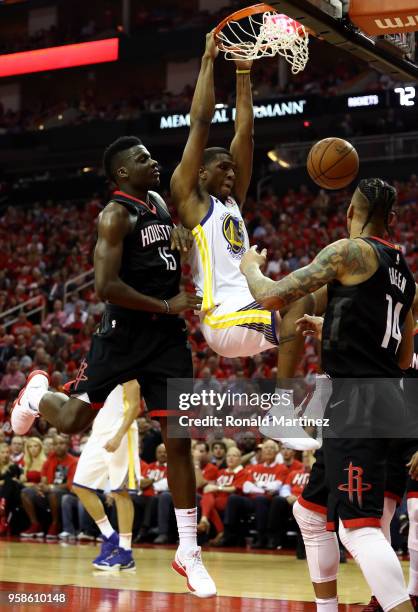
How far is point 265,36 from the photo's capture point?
6.26 metres

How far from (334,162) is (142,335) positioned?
5.43 feet

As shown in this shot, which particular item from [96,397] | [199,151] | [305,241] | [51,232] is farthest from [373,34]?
[51,232]

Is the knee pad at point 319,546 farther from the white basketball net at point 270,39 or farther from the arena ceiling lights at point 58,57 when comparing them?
the arena ceiling lights at point 58,57

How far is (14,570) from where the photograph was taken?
28.9ft

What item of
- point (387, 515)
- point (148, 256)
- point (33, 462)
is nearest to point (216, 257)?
point (148, 256)

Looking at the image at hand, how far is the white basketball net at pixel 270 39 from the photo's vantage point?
20.2 feet

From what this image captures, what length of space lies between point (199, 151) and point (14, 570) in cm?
490

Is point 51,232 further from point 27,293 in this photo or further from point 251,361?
point 251,361

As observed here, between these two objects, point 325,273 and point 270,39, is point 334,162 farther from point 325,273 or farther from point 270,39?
point 325,273

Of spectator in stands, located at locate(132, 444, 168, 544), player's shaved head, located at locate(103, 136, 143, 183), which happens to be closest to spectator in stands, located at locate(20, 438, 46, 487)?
spectator in stands, located at locate(132, 444, 168, 544)

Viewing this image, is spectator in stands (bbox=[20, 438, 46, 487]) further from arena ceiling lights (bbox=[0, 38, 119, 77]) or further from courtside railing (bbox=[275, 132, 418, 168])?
courtside railing (bbox=[275, 132, 418, 168])

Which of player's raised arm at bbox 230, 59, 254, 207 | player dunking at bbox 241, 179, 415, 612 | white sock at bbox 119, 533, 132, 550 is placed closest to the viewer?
player dunking at bbox 241, 179, 415, 612

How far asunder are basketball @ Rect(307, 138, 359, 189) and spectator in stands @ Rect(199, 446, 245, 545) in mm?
6290

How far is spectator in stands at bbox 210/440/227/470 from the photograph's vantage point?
1223 cm
